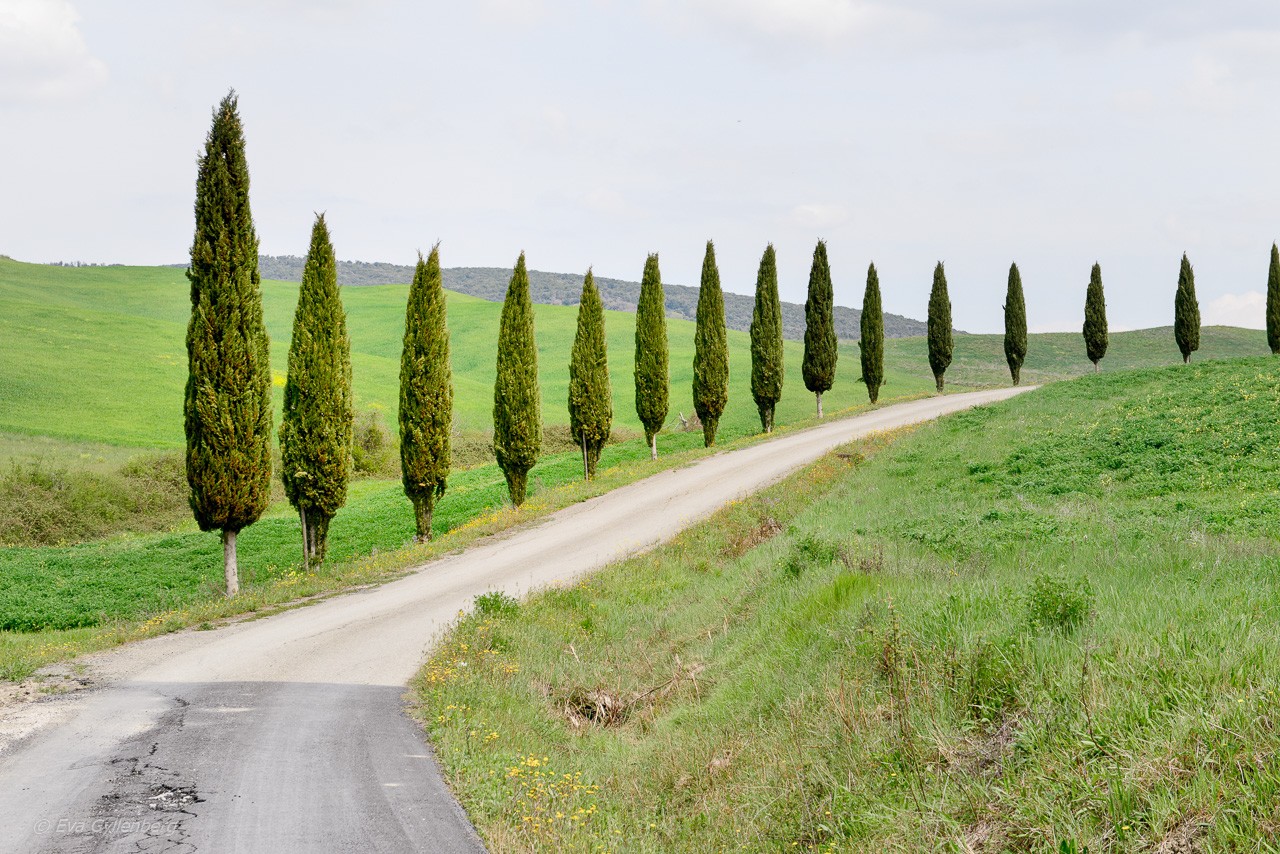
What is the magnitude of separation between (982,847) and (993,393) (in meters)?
51.6

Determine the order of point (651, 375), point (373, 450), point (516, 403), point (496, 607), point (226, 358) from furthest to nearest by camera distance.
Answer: point (373, 450) → point (651, 375) → point (516, 403) → point (226, 358) → point (496, 607)

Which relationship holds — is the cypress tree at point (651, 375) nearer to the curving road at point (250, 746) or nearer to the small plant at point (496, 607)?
A: the curving road at point (250, 746)

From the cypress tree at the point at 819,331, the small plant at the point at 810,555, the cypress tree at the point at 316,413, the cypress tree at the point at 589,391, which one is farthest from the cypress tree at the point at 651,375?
the small plant at the point at 810,555

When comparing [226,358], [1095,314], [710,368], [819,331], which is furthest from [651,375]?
[1095,314]

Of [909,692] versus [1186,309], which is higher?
[1186,309]

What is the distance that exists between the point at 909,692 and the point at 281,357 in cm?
7226

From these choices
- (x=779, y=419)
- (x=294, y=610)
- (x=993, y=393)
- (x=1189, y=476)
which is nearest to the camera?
(x=294, y=610)

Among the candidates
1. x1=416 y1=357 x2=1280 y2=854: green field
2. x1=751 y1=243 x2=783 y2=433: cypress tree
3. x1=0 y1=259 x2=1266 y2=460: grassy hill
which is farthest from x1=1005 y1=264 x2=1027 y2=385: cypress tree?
x1=416 y1=357 x2=1280 y2=854: green field

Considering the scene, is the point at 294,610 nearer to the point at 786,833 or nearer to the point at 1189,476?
the point at 786,833

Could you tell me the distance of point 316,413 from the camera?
74.5ft

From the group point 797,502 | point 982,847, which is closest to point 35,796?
point 982,847

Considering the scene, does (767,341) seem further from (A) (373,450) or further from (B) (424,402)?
(A) (373,450)

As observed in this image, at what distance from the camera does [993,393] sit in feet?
172

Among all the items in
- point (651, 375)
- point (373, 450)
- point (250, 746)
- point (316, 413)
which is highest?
point (651, 375)
